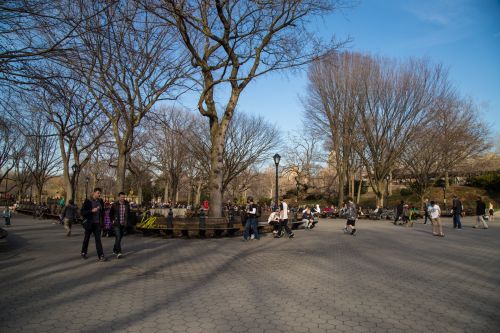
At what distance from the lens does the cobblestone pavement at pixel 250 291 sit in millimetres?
4516

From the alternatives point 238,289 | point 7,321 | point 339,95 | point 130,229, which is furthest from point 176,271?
point 339,95

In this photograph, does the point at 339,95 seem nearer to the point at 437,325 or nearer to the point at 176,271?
the point at 176,271

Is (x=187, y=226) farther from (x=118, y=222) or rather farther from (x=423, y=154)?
(x=423, y=154)

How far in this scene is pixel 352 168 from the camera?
120 feet

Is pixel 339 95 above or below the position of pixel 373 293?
above

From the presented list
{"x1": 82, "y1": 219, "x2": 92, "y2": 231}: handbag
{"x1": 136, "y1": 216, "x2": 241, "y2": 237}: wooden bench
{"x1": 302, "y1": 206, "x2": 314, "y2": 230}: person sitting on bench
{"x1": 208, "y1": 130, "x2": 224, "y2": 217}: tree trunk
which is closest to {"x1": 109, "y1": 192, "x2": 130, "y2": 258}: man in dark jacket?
{"x1": 82, "y1": 219, "x2": 92, "y2": 231}: handbag

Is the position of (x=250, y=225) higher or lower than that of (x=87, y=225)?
lower

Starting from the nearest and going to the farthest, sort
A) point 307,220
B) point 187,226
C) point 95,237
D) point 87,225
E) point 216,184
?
point 95,237
point 87,225
point 187,226
point 216,184
point 307,220

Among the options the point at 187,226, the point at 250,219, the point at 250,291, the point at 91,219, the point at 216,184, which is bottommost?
the point at 250,291

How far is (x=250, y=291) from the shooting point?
6062 millimetres

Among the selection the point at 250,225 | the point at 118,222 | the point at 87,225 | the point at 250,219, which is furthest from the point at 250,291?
the point at 250,225

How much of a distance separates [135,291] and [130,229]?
10787 mm

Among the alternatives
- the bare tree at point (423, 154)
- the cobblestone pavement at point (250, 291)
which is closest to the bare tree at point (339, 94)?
the bare tree at point (423, 154)

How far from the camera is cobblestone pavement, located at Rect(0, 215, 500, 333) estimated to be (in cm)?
452
